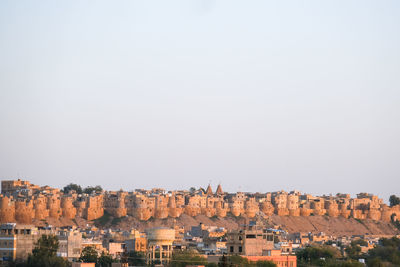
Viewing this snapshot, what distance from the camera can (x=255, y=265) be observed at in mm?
75312

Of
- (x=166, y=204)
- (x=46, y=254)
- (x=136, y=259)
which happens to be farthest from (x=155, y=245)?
(x=166, y=204)

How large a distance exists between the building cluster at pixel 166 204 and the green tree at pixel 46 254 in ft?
137

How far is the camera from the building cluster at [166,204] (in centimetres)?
14225

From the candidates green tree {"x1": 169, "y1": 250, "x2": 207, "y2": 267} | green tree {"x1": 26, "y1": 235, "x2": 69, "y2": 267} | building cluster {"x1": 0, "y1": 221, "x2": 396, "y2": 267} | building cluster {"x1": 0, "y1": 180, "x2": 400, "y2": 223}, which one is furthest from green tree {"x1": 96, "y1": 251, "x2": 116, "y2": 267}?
building cluster {"x1": 0, "y1": 180, "x2": 400, "y2": 223}

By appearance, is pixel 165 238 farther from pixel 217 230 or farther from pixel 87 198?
pixel 87 198

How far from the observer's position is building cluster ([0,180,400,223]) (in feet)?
467

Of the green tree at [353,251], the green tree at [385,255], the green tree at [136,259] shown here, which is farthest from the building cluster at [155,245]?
the green tree at [385,255]

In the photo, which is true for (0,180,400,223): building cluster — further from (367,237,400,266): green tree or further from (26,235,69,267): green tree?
(26,235,69,267): green tree

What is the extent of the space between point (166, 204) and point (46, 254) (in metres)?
71.6

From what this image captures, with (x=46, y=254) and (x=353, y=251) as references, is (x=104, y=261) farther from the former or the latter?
(x=353, y=251)

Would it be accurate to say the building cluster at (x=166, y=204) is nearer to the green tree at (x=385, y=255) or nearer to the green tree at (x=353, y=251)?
the green tree at (x=385, y=255)

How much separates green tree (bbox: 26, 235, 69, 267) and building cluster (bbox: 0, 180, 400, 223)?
41693mm

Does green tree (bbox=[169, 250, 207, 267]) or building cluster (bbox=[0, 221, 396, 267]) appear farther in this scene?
building cluster (bbox=[0, 221, 396, 267])

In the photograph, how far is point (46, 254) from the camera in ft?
290
